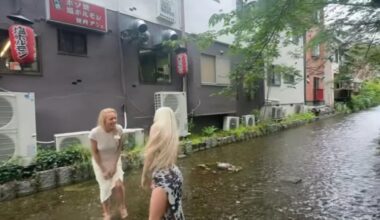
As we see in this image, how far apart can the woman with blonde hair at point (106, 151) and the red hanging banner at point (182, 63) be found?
800cm

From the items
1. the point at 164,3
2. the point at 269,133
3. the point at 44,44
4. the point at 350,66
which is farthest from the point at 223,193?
the point at 269,133

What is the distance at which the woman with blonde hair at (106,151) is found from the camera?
17.6ft

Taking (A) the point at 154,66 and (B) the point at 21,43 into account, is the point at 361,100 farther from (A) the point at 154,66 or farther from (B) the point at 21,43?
(B) the point at 21,43

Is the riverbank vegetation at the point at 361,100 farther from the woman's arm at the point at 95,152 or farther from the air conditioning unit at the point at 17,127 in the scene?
the woman's arm at the point at 95,152

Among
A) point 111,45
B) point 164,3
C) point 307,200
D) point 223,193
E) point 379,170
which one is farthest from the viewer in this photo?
point 164,3

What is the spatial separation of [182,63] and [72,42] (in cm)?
441

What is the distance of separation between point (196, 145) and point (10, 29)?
6.67 metres

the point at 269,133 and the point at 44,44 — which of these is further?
the point at 269,133

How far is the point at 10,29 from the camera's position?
25.0ft

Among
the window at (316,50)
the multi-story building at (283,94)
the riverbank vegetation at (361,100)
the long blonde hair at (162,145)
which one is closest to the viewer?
the long blonde hair at (162,145)

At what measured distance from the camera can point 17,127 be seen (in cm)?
749

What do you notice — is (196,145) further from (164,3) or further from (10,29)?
(10,29)

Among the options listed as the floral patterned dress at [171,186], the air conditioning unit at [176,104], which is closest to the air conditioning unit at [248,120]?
the air conditioning unit at [176,104]

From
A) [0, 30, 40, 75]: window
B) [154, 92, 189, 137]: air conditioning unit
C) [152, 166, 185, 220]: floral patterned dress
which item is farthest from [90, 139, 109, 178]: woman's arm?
[154, 92, 189, 137]: air conditioning unit
